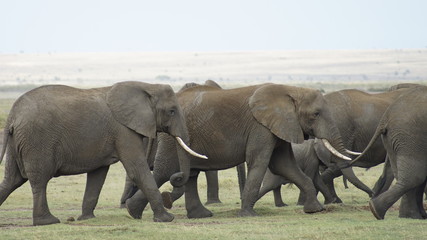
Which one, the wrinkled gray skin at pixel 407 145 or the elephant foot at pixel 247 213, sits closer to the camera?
the wrinkled gray skin at pixel 407 145

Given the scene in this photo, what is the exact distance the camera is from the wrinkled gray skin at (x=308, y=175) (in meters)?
17.4

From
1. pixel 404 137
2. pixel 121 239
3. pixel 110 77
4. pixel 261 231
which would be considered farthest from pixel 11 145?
pixel 110 77

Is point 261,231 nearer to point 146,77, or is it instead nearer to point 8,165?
point 8,165

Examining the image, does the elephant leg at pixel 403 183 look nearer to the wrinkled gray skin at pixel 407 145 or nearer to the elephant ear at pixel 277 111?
the wrinkled gray skin at pixel 407 145

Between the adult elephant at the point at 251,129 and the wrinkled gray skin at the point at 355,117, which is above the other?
the adult elephant at the point at 251,129

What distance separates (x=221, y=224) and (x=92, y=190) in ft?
6.72

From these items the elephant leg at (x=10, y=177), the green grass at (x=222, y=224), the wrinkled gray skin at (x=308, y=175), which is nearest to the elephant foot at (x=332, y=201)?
the wrinkled gray skin at (x=308, y=175)

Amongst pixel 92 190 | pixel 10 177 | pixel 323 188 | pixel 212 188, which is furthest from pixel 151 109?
pixel 323 188

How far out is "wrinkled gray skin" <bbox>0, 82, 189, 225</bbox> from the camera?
44.3ft

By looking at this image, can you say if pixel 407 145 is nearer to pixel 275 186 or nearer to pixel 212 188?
pixel 275 186

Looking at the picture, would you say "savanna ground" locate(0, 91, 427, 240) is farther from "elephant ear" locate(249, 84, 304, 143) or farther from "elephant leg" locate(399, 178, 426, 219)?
"elephant ear" locate(249, 84, 304, 143)

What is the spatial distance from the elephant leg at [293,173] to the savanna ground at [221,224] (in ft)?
0.57

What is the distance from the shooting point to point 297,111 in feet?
49.4

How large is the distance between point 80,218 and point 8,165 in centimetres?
128
